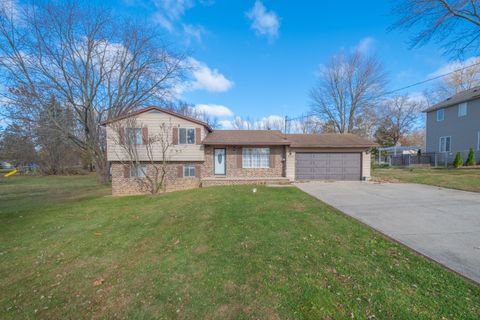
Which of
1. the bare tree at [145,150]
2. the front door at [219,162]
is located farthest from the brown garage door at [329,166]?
the bare tree at [145,150]

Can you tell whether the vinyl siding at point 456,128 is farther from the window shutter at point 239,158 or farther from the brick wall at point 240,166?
the window shutter at point 239,158

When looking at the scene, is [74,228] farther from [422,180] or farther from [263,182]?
[422,180]

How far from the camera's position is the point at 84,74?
17.0m

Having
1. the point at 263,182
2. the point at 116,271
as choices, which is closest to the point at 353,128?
the point at 263,182

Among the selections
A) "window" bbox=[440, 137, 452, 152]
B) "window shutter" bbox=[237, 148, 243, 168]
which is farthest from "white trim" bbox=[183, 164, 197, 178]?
"window" bbox=[440, 137, 452, 152]

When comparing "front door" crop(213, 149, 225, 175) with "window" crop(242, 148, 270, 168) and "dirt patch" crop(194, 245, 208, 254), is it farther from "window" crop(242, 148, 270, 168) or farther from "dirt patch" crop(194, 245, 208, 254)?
"dirt patch" crop(194, 245, 208, 254)

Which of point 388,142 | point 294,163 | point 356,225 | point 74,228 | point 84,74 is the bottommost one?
point 74,228

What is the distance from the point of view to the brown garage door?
13078mm

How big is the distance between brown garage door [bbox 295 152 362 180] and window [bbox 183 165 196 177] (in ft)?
23.3

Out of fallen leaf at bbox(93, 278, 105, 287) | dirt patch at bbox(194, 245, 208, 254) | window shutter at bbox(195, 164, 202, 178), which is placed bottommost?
fallen leaf at bbox(93, 278, 105, 287)

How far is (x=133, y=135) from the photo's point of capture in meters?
11.9

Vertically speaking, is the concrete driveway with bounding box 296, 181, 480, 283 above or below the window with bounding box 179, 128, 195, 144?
below

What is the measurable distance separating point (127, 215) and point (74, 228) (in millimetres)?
1465

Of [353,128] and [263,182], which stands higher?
[353,128]
